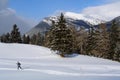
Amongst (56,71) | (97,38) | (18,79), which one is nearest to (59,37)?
(56,71)

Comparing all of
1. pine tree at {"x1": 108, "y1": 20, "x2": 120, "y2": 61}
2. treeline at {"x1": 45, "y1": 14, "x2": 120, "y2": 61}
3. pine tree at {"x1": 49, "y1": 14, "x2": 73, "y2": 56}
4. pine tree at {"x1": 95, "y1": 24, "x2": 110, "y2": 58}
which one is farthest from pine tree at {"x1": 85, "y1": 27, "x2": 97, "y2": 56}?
pine tree at {"x1": 49, "y1": 14, "x2": 73, "y2": 56}

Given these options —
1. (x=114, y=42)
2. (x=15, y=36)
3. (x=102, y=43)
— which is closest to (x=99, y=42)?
(x=102, y=43)

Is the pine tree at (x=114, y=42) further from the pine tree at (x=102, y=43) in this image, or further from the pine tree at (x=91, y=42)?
the pine tree at (x=91, y=42)

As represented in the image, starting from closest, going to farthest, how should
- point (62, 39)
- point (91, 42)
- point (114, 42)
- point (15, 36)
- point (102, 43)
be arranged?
point (62, 39)
point (102, 43)
point (114, 42)
point (91, 42)
point (15, 36)

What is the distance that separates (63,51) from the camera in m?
61.7

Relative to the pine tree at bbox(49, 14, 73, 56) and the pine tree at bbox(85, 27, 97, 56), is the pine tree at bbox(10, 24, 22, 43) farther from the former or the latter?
the pine tree at bbox(49, 14, 73, 56)

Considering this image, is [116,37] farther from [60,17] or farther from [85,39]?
[60,17]

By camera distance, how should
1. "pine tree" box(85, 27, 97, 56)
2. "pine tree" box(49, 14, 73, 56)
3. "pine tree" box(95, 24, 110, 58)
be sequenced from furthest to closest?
"pine tree" box(85, 27, 97, 56), "pine tree" box(95, 24, 110, 58), "pine tree" box(49, 14, 73, 56)

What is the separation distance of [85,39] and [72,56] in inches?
1059

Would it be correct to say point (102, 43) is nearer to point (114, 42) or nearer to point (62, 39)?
point (114, 42)

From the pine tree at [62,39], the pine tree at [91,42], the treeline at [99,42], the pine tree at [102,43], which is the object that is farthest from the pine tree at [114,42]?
the pine tree at [62,39]

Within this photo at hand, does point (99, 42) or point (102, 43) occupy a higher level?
point (99, 42)

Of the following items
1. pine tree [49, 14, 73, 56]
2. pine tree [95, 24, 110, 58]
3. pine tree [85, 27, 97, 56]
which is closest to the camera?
pine tree [49, 14, 73, 56]

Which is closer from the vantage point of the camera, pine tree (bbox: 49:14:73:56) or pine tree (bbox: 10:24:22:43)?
pine tree (bbox: 49:14:73:56)
